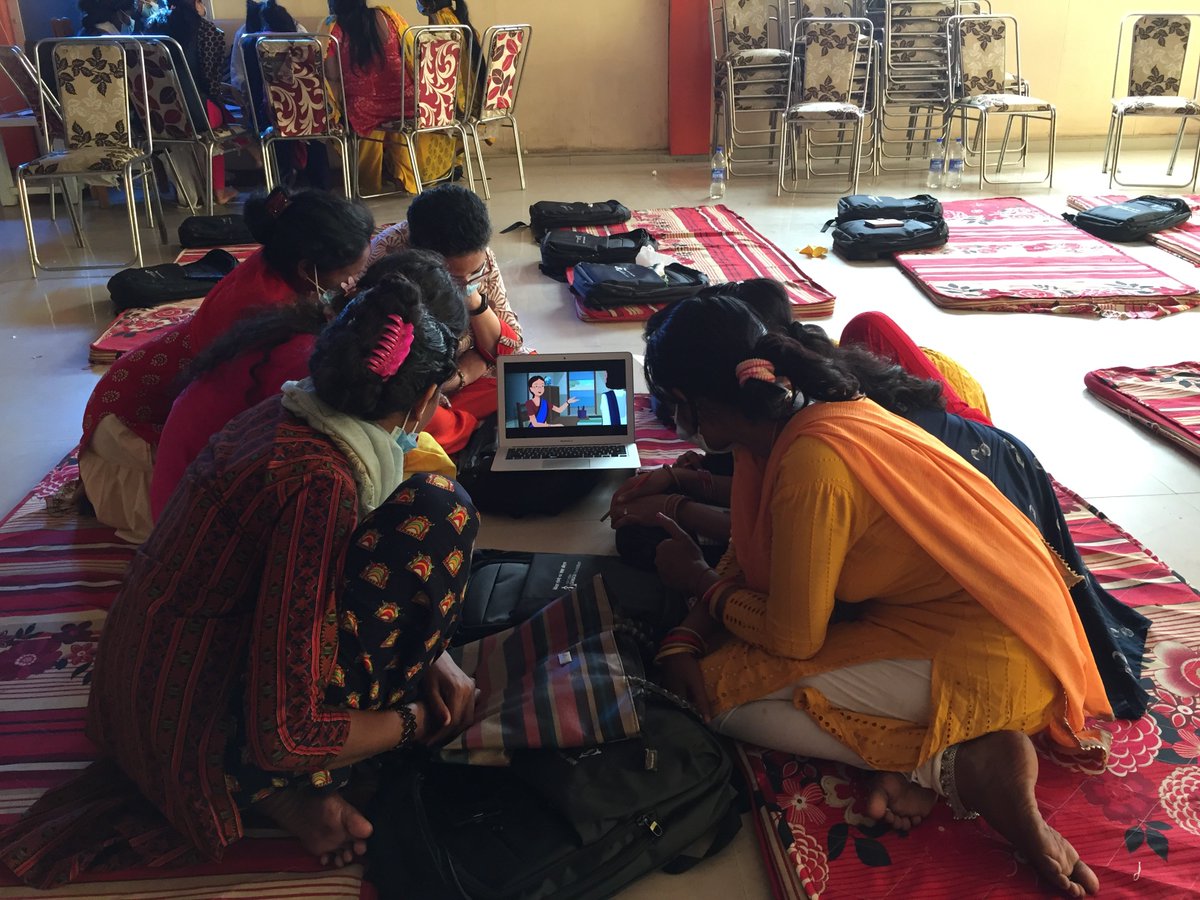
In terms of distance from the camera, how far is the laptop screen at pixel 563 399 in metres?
2.46

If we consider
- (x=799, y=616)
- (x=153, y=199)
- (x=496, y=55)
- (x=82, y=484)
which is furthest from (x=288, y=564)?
(x=496, y=55)

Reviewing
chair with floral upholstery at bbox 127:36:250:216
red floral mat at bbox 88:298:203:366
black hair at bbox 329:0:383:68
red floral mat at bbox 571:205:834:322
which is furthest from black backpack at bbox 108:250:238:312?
black hair at bbox 329:0:383:68

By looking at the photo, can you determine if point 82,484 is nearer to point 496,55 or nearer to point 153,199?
point 153,199

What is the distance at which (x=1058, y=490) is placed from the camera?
8.09 ft

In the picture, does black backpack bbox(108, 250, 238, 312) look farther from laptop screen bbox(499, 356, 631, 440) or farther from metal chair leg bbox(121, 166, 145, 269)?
laptop screen bbox(499, 356, 631, 440)

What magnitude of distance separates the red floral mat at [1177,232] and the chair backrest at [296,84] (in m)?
3.94

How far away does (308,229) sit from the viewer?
6.83ft

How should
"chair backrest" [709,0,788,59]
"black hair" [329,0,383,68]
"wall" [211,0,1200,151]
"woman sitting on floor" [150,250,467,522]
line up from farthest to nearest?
"wall" [211,0,1200,151] → "chair backrest" [709,0,788,59] → "black hair" [329,0,383,68] → "woman sitting on floor" [150,250,467,522]

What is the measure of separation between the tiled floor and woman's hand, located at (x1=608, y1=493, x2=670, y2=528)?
0.13 meters

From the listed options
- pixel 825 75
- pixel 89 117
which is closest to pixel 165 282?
pixel 89 117

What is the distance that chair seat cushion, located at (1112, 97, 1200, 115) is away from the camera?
550 cm

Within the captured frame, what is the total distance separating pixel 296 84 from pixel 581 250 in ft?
5.90

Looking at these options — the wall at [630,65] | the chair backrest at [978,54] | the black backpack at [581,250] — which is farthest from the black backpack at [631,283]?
the wall at [630,65]

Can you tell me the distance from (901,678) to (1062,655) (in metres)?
0.23
